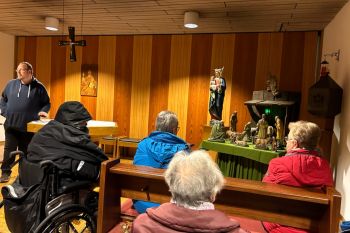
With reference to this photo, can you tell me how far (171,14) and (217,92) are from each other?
120 cm

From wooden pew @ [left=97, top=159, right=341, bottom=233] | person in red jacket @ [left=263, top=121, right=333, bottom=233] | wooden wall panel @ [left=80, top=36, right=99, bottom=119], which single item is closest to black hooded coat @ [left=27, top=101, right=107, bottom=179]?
wooden pew @ [left=97, top=159, right=341, bottom=233]

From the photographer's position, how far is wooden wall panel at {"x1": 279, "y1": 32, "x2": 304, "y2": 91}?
15.6 feet

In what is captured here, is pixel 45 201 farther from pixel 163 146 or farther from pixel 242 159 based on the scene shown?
pixel 242 159

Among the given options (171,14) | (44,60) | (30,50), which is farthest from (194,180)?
(30,50)

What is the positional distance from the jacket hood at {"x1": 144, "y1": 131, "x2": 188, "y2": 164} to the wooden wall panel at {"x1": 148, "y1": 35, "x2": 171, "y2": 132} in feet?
11.5

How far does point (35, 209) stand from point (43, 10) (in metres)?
3.32

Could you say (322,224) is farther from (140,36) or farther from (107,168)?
(140,36)

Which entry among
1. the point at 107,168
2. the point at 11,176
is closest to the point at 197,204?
the point at 107,168

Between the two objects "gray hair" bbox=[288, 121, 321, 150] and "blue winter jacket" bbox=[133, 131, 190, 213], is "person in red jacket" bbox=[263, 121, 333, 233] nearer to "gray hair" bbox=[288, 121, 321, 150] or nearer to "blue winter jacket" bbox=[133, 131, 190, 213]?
"gray hair" bbox=[288, 121, 321, 150]

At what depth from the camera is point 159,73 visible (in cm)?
548

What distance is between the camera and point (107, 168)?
5.61 feet

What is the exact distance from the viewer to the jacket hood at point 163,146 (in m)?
1.93

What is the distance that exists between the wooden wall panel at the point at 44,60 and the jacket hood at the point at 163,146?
4.85 meters

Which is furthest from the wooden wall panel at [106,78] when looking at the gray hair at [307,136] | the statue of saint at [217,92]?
the gray hair at [307,136]
